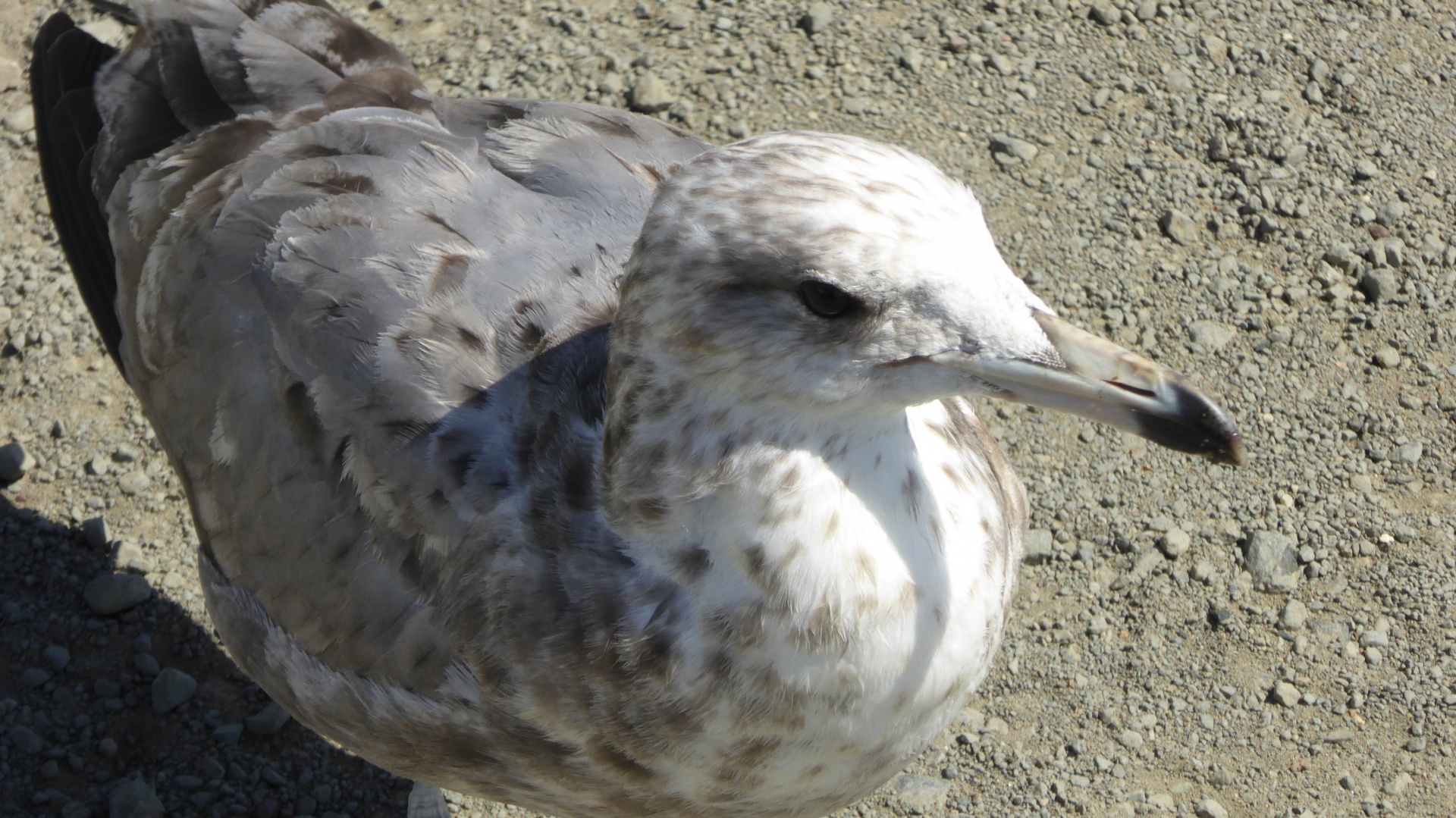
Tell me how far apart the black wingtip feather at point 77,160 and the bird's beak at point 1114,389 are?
2925 millimetres

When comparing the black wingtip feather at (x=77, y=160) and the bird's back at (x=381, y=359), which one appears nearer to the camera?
the bird's back at (x=381, y=359)

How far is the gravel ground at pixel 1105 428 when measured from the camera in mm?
4008

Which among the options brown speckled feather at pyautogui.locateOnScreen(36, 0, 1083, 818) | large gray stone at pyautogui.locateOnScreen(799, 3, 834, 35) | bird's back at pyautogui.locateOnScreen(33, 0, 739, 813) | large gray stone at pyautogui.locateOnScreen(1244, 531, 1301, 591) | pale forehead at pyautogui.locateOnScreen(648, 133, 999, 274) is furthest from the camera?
large gray stone at pyautogui.locateOnScreen(799, 3, 834, 35)

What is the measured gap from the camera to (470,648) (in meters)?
2.82

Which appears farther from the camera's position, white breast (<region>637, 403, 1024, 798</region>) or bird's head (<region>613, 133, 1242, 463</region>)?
white breast (<region>637, 403, 1024, 798</region>)

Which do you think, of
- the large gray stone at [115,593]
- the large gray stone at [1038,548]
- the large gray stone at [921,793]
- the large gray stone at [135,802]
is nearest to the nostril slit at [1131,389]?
the large gray stone at [921,793]

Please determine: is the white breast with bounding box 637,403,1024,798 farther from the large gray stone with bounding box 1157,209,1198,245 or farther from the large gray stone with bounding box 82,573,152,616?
the large gray stone with bounding box 1157,209,1198,245

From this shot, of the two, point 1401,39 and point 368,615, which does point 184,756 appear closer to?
point 368,615

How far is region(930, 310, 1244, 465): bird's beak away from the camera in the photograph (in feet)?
7.43

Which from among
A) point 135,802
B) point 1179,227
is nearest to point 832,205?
point 135,802

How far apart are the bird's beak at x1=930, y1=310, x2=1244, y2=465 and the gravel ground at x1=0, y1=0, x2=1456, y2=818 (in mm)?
Answer: 1993

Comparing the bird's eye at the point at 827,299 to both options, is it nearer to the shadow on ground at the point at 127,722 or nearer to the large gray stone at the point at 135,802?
the shadow on ground at the point at 127,722

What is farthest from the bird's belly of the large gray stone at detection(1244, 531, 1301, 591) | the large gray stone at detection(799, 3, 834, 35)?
the large gray stone at detection(799, 3, 834, 35)

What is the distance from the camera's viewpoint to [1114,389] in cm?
227
